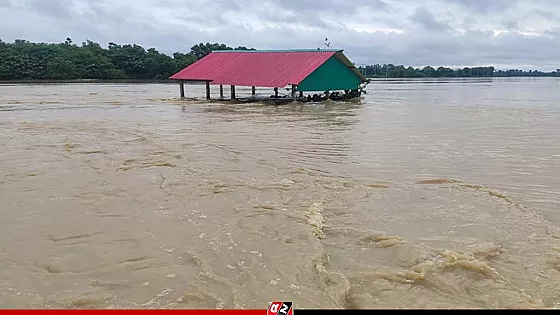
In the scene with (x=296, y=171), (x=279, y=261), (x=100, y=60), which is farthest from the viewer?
(x=100, y=60)

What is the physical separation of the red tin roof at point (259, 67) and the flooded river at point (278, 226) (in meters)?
13.8

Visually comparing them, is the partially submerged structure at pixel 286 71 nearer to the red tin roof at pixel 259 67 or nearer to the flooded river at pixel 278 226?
the red tin roof at pixel 259 67

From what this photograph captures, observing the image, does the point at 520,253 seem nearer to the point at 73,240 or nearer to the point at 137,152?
the point at 73,240

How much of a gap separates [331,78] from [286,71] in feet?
8.44

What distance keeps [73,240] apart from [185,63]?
220 ft

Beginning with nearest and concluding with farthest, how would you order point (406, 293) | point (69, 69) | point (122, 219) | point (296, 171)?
point (406, 293)
point (122, 219)
point (296, 171)
point (69, 69)

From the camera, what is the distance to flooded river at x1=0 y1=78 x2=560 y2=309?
12.3ft

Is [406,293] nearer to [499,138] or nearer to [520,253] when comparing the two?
[520,253]

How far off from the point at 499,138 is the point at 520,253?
9519mm

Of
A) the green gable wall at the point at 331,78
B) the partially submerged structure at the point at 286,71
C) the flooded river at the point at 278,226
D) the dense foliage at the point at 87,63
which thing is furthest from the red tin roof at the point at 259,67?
the dense foliage at the point at 87,63

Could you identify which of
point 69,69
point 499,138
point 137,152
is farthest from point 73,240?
point 69,69

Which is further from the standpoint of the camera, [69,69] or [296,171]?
[69,69]

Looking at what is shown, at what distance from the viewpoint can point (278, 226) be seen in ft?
17.5

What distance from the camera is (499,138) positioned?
1322 centimetres
